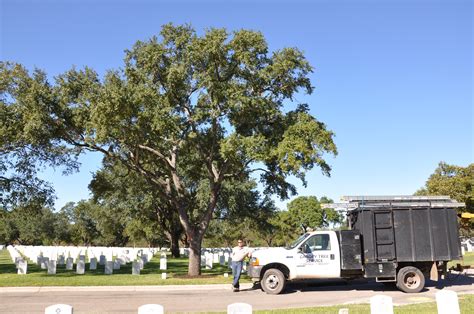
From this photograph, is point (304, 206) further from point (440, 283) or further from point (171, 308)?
point (171, 308)

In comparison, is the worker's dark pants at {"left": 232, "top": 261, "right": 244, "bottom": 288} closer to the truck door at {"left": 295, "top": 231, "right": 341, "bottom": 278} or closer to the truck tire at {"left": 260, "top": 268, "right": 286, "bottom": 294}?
the truck tire at {"left": 260, "top": 268, "right": 286, "bottom": 294}

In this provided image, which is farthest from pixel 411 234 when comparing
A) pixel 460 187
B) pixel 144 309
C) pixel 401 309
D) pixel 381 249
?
pixel 460 187

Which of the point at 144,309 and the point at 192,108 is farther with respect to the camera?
the point at 192,108

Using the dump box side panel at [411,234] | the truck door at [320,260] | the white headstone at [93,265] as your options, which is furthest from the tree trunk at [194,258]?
the dump box side panel at [411,234]

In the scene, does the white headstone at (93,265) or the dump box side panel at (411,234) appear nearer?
the dump box side panel at (411,234)

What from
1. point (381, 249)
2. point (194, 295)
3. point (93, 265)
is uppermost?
point (381, 249)

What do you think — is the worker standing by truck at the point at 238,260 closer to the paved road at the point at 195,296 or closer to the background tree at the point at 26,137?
the paved road at the point at 195,296

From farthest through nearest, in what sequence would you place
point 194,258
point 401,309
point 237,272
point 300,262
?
point 194,258 < point 237,272 < point 300,262 < point 401,309

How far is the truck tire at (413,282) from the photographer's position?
13953 millimetres

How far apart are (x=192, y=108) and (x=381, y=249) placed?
33.1ft

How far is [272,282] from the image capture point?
14430mm

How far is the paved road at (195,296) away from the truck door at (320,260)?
26.2 inches

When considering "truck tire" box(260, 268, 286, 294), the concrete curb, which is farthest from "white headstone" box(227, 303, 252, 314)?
the concrete curb

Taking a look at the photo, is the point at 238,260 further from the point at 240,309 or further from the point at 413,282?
the point at 240,309
